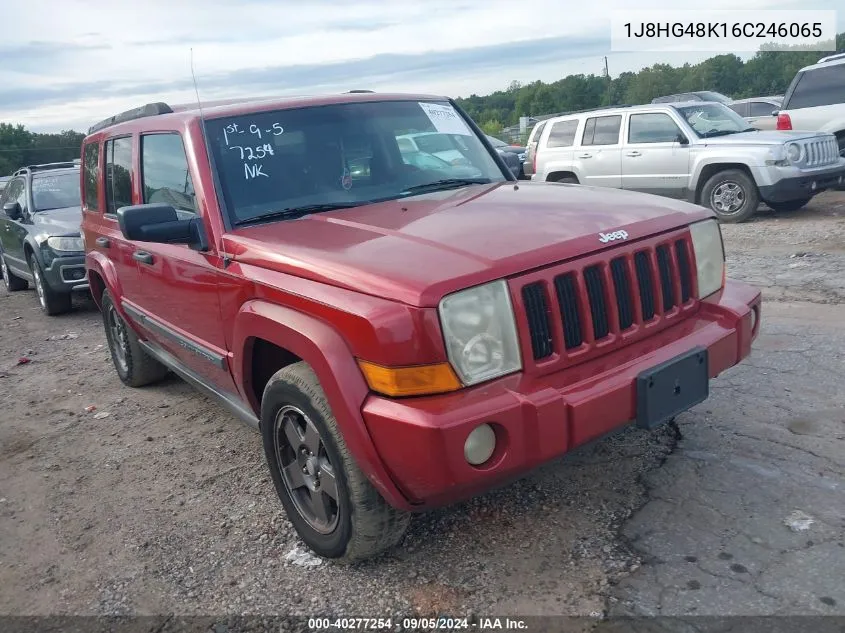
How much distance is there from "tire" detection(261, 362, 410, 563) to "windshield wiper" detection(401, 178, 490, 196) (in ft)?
4.06

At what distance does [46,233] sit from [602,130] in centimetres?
794

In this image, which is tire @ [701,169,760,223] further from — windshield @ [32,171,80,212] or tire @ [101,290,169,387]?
windshield @ [32,171,80,212]

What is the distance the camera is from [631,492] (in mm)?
3279

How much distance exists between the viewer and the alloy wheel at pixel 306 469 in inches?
113

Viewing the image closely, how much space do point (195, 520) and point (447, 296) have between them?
1.87 m

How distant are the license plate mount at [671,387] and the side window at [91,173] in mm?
4092

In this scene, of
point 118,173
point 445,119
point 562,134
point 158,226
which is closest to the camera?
point 158,226

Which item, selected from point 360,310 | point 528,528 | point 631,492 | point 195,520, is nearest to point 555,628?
point 528,528

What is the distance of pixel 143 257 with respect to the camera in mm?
4152

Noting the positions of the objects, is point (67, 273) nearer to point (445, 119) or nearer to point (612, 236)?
point (445, 119)

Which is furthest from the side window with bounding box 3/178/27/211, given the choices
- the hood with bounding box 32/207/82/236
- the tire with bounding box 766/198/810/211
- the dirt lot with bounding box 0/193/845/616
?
the tire with bounding box 766/198/810/211

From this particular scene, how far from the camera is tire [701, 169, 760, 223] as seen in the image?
9.95 m

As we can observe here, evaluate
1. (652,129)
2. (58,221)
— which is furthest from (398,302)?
(652,129)

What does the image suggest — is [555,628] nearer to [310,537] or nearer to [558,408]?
[558,408]
